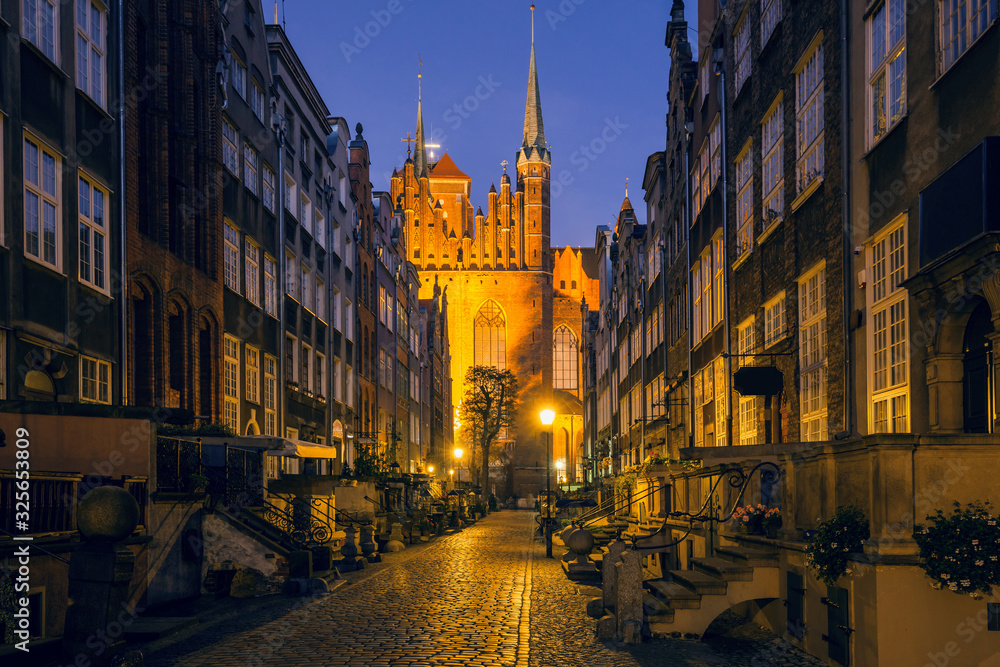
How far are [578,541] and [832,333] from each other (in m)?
6.55

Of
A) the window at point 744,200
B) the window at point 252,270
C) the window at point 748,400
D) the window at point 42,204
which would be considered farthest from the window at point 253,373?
the window at point 744,200

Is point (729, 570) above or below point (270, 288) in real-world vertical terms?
below

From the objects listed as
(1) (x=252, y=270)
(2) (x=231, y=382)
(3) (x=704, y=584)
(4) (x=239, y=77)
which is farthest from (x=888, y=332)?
(4) (x=239, y=77)

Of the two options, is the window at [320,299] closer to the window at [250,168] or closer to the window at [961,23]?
the window at [250,168]

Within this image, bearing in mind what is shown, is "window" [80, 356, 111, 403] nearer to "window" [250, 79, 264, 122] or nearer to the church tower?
"window" [250, 79, 264, 122]

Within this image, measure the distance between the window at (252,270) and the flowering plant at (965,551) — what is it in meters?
21.4

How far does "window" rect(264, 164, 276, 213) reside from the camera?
1126 inches

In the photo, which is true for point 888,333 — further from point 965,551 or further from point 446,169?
point 446,169

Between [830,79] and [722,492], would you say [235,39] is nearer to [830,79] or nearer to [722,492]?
[830,79]

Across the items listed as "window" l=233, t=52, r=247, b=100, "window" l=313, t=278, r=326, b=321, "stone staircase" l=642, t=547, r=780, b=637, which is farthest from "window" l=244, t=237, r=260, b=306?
"stone staircase" l=642, t=547, r=780, b=637

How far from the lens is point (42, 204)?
49.9 ft

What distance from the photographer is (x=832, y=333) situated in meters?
14.1

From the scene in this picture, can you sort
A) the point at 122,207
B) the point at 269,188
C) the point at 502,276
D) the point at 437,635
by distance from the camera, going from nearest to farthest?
1. the point at 437,635
2. the point at 122,207
3. the point at 269,188
4. the point at 502,276

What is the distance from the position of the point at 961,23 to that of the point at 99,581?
400 inches
